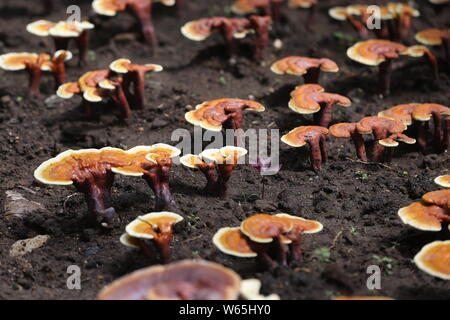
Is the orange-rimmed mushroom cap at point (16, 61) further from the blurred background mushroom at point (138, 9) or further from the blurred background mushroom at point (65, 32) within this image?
the blurred background mushroom at point (138, 9)

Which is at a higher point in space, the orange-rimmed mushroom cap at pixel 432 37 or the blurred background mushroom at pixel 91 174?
the orange-rimmed mushroom cap at pixel 432 37

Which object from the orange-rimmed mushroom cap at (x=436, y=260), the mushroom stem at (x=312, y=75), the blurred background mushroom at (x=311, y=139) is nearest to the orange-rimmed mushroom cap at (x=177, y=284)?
the orange-rimmed mushroom cap at (x=436, y=260)

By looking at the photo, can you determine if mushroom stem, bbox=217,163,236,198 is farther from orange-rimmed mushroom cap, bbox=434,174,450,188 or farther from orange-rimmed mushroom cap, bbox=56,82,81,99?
orange-rimmed mushroom cap, bbox=56,82,81,99

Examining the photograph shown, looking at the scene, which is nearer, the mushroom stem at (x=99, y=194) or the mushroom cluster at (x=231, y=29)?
the mushroom stem at (x=99, y=194)

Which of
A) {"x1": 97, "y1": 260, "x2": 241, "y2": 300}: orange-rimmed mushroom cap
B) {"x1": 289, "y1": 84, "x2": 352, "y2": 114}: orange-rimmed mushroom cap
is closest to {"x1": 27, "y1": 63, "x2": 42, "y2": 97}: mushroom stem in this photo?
{"x1": 289, "y1": 84, "x2": 352, "y2": 114}: orange-rimmed mushroom cap

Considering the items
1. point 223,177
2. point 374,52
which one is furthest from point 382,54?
point 223,177
